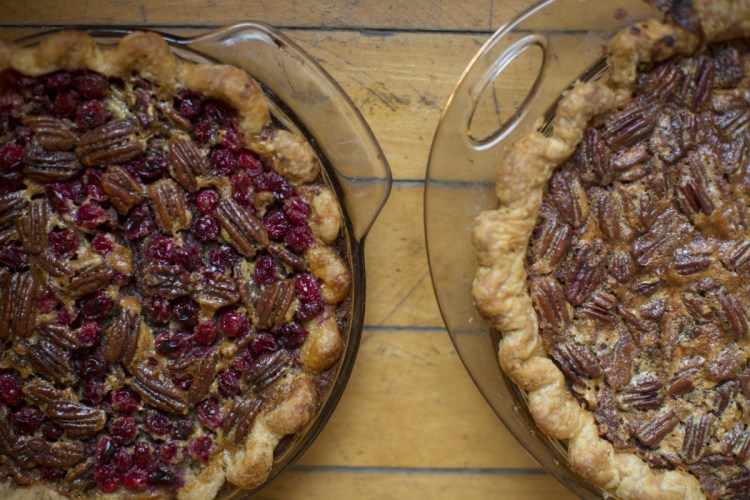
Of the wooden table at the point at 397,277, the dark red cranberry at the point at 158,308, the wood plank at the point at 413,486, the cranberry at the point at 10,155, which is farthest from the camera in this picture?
the wood plank at the point at 413,486

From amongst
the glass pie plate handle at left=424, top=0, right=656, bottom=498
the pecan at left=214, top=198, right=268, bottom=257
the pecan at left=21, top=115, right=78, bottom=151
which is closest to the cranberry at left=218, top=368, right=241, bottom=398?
the pecan at left=214, top=198, right=268, bottom=257

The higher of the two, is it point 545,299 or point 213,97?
point 213,97

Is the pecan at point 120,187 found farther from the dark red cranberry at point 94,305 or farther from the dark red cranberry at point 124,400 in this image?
the dark red cranberry at point 124,400

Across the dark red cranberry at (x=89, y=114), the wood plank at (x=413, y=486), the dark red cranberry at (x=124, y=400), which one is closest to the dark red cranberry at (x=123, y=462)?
the dark red cranberry at (x=124, y=400)

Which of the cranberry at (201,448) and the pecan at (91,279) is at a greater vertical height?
the pecan at (91,279)

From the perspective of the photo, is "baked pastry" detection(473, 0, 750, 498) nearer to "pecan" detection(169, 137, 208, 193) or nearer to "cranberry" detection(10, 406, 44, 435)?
"pecan" detection(169, 137, 208, 193)

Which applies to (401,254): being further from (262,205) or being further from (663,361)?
(663,361)

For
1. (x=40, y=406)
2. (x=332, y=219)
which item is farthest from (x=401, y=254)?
(x=40, y=406)
